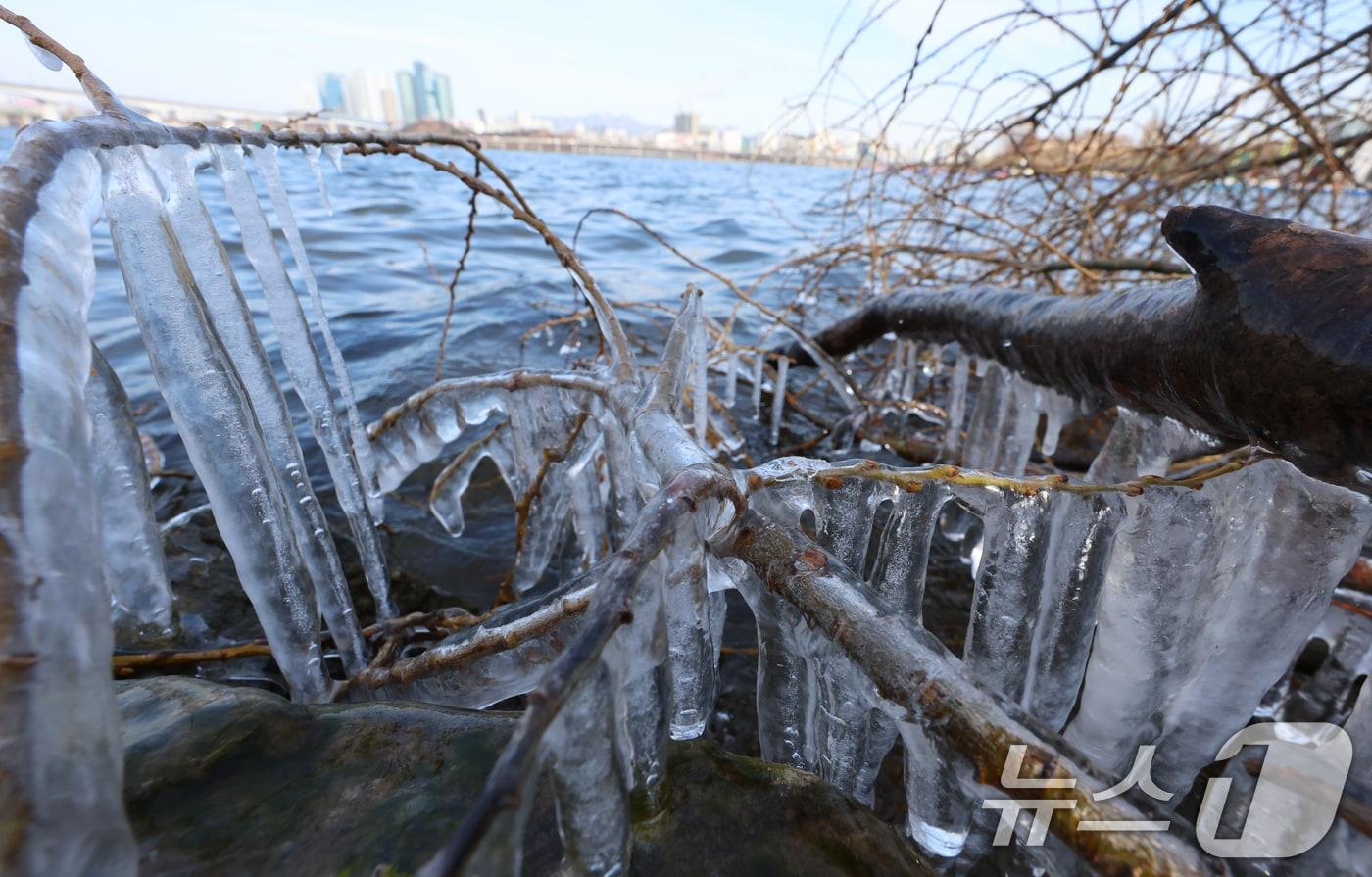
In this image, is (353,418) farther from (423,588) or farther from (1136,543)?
(1136,543)

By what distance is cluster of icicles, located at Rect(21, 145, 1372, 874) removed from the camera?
932 mm

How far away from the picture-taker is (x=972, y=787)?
0.75 m

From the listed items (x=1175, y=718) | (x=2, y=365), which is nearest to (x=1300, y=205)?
(x=1175, y=718)

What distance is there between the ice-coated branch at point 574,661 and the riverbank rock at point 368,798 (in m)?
0.33

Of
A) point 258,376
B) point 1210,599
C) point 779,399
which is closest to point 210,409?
point 258,376

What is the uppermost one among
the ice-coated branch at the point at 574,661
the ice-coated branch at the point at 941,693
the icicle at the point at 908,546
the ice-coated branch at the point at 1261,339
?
the ice-coated branch at the point at 1261,339

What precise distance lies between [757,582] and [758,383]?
3.56m

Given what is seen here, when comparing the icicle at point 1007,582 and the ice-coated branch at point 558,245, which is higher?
the ice-coated branch at point 558,245

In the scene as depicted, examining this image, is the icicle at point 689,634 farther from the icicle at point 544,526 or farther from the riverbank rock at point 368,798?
the icicle at point 544,526

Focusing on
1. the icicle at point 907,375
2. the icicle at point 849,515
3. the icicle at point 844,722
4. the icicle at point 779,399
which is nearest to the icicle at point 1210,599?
the icicle at point 849,515

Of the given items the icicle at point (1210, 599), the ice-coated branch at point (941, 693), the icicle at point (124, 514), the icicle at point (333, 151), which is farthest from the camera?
the icicle at point (333, 151)

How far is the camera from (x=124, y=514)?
1625mm

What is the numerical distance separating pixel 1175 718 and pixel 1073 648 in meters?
0.32

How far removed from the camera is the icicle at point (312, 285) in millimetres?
1542
